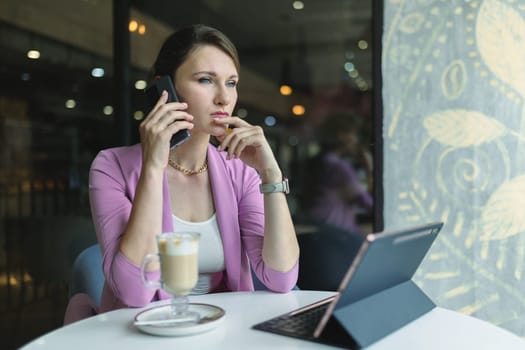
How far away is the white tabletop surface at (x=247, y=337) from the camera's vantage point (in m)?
1.01

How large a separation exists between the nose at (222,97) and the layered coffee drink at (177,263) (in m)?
0.70

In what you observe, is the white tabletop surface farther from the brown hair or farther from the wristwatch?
the brown hair

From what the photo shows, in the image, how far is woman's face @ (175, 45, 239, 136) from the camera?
171 centimetres

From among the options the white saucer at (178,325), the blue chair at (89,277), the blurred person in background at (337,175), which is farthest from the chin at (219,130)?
the blurred person in background at (337,175)

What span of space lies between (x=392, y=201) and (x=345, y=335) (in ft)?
5.00

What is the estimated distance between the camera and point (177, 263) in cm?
108

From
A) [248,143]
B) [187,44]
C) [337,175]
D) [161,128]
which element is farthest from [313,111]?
[161,128]

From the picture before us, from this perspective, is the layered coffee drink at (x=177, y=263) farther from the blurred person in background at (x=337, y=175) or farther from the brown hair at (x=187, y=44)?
the blurred person in background at (x=337, y=175)

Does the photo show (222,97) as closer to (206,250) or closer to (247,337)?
(206,250)

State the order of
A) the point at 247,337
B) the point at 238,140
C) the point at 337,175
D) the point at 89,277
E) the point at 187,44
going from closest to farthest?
the point at 247,337 → the point at 238,140 → the point at 187,44 → the point at 89,277 → the point at 337,175

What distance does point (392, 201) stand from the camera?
245 centimetres

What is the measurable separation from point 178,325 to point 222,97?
2.76ft

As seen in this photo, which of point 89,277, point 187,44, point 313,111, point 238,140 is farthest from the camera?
point 313,111

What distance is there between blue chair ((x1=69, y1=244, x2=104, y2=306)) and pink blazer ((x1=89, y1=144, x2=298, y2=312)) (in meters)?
0.33
